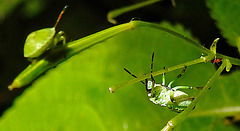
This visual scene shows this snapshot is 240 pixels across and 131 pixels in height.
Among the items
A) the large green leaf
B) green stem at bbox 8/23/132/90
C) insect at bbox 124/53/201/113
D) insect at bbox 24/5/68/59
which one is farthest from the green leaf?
insect at bbox 24/5/68/59

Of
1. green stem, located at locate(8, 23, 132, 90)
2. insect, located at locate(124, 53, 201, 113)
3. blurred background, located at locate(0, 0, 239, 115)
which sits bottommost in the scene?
blurred background, located at locate(0, 0, 239, 115)

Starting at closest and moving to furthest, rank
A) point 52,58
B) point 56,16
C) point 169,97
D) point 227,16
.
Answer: point 52,58 → point 169,97 → point 227,16 → point 56,16

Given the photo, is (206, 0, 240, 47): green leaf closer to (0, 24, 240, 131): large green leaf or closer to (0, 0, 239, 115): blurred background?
(0, 24, 240, 131): large green leaf

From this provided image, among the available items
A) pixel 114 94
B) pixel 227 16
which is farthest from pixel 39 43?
pixel 227 16

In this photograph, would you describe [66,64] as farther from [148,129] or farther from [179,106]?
[179,106]

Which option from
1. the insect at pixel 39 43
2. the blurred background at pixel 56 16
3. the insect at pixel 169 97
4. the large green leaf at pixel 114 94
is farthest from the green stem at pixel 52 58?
the blurred background at pixel 56 16

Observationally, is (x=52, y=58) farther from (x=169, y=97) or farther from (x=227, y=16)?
(x=227, y=16)
